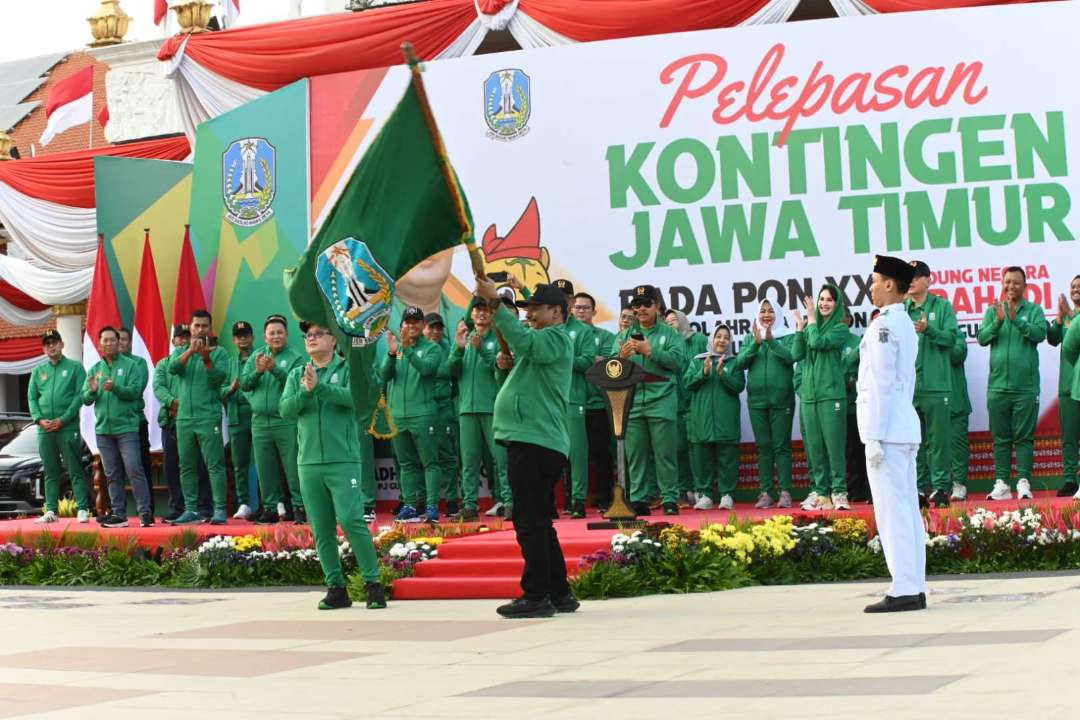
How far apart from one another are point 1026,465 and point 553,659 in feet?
24.3

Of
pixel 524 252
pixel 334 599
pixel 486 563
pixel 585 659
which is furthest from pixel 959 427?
pixel 585 659

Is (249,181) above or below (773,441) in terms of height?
above

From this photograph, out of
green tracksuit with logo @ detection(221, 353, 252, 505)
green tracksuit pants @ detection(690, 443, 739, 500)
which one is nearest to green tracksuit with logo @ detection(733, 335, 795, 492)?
green tracksuit pants @ detection(690, 443, 739, 500)

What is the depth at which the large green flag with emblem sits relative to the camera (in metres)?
9.61

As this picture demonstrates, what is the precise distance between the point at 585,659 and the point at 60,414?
34.0ft

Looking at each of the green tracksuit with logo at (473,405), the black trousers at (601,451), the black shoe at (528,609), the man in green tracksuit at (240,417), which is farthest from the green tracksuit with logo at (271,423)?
the black shoe at (528,609)

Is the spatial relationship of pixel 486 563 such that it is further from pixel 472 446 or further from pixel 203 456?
pixel 203 456

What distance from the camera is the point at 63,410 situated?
16.4 metres

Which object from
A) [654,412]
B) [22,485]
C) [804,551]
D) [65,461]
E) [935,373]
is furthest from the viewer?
[22,485]

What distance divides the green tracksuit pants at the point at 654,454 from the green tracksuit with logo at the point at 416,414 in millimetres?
1858

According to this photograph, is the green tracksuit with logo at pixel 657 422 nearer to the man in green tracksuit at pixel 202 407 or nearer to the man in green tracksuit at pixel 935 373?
the man in green tracksuit at pixel 935 373

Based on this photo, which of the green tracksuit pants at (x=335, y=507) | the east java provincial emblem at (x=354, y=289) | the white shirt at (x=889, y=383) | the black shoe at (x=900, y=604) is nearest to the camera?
the black shoe at (x=900, y=604)

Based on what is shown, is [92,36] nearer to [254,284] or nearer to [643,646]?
[254,284]

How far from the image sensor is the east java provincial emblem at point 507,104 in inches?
624
